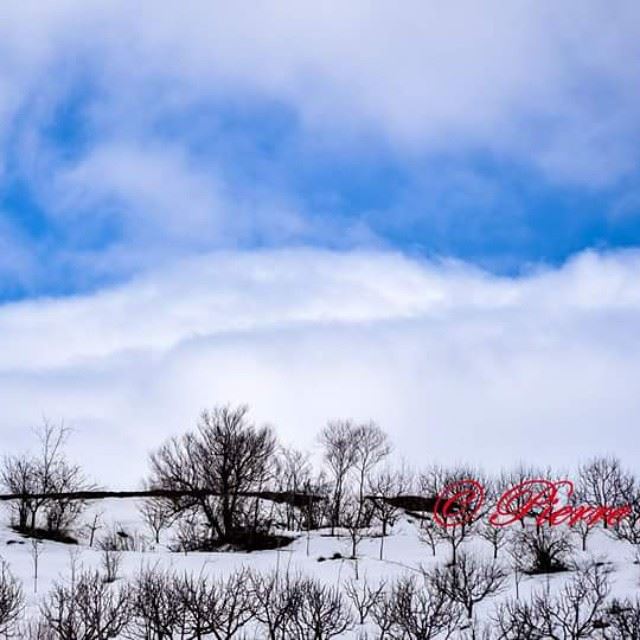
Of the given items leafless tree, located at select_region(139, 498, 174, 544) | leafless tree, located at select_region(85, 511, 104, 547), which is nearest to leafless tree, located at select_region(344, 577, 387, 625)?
leafless tree, located at select_region(139, 498, 174, 544)

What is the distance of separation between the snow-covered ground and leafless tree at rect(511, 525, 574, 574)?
77cm

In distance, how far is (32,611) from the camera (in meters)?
31.7

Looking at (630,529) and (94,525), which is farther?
(94,525)

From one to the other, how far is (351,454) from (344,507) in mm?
5906

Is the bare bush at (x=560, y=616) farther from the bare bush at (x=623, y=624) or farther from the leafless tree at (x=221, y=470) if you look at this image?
the leafless tree at (x=221, y=470)

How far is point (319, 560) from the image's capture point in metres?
42.1

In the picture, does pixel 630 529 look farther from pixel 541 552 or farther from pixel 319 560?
pixel 319 560

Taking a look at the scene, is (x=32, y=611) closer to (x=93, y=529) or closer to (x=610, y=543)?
(x=93, y=529)

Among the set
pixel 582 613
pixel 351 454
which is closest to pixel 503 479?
pixel 351 454

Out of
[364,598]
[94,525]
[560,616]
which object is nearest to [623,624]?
[560,616]

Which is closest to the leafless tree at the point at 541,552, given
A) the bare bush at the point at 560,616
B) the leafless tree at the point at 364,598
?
the bare bush at the point at 560,616

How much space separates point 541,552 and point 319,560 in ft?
40.5

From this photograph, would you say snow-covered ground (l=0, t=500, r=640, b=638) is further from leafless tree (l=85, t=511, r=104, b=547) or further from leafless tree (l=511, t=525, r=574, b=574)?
leafless tree (l=85, t=511, r=104, b=547)

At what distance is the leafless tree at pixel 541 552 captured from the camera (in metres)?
37.9
